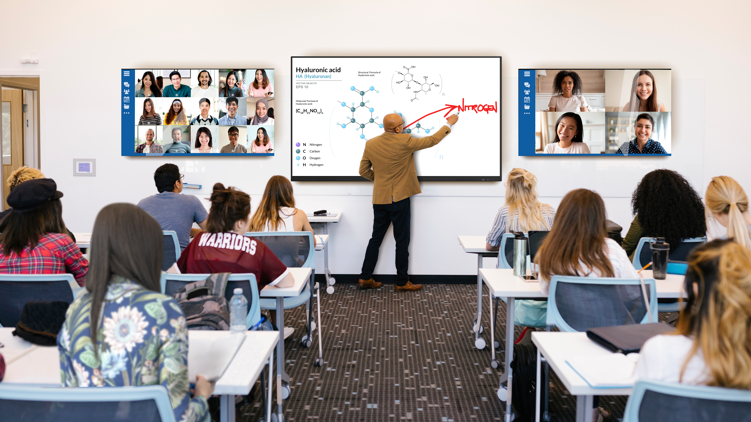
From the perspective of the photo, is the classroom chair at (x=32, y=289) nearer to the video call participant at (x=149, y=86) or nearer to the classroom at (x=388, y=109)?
the classroom at (x=388, y=109)

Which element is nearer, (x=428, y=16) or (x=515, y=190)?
(x=515, y=190)

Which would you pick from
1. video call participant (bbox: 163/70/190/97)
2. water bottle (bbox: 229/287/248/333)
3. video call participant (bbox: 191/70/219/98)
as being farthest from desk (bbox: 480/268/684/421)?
video call participant (bbox: 163/70/190/97)

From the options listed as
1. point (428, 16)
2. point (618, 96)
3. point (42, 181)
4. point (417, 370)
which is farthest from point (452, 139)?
point (42, 181)

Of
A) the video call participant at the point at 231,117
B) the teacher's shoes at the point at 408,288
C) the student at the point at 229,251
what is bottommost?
the teacher's shoes at the point at 408,288

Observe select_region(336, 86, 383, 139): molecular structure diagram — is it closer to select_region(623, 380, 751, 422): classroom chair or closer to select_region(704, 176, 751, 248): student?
select_region(704, 176, 751, 248): student

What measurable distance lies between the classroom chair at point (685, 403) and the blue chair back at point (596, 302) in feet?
3.31

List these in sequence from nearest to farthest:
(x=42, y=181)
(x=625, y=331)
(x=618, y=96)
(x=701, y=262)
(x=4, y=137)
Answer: (x=701, y=262) < (x=625, y=331) < (x=42, y=181) < (x=618, y=96) < (x=4, y=137)

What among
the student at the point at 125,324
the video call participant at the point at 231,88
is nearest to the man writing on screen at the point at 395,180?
the video call participant at the point at 231,88

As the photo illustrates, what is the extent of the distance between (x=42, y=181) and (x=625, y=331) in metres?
2.52

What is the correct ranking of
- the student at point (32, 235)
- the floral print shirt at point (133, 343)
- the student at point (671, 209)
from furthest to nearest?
the student at point (671, 209), the student at point (32, 235), the floral print shirt at point (133, 343)

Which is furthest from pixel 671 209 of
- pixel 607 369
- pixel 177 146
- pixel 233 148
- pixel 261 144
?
pixel 177 146

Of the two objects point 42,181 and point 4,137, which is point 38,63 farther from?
point 42,181

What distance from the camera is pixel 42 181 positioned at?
2.56 metres

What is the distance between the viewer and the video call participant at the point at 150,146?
5621 millimetres
